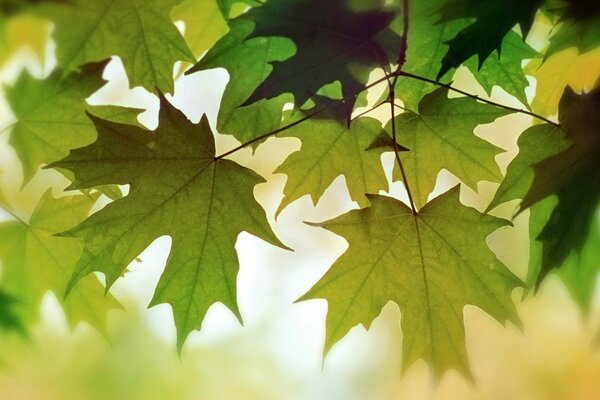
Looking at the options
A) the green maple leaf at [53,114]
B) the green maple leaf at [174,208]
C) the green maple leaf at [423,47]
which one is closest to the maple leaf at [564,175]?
the green maple leaf at [423,47]

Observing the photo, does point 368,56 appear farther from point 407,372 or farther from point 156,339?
point 156,339

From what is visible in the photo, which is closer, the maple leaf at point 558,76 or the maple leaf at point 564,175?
the maple leaf at point 564,175

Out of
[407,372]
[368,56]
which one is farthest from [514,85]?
[407,372]

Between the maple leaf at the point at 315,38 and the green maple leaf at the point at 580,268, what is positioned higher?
the maple leaf at the point at 315,38

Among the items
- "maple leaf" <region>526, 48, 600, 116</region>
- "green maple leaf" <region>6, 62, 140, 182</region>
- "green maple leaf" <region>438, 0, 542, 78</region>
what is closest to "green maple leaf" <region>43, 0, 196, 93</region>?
"green maple leaf" <region>6, 62, 140, 182</region>

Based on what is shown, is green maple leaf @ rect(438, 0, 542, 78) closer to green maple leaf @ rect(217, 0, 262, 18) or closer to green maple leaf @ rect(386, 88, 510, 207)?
green maple leaf @ rect(386, 88, 510, 207)

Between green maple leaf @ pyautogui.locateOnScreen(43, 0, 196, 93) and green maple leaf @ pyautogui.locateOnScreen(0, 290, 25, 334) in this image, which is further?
green maple leaf @ pyautogui.locateOnScreen(0, 290, 25, 334)

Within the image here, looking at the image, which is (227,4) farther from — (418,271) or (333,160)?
(418,271)

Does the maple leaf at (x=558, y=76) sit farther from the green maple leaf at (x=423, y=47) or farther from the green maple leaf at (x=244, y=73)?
the green maple leaf at (x=244, y=73)

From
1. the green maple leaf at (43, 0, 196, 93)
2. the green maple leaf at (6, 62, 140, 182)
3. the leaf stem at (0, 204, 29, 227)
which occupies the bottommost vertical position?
the leaf stem at (0, 204, 29, 227)
